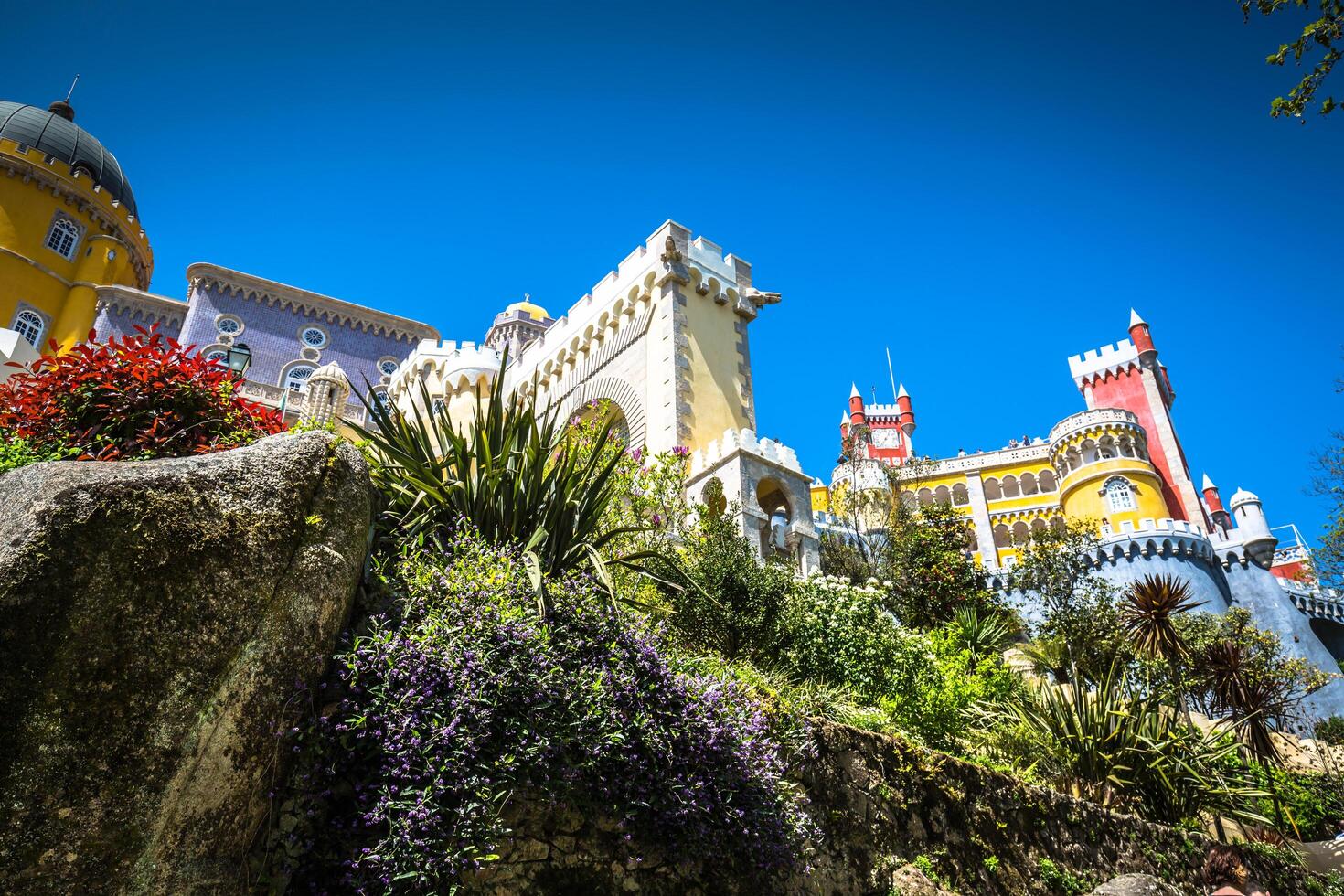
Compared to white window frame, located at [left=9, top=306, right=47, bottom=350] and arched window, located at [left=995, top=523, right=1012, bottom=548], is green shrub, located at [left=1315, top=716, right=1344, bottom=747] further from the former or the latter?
white window frame, located at [left=9, top=306, right=47, bottom=350]

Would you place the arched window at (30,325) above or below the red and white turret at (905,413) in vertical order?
below

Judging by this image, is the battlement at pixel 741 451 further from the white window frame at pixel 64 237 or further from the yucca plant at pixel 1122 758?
the white window frame at pixel 64 237

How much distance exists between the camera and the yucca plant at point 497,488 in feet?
22.0

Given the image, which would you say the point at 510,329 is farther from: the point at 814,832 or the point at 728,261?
the point at 814,832

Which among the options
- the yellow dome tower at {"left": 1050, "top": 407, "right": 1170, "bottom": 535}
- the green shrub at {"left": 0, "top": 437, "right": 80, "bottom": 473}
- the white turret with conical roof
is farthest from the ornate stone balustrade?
the green shrub at {"left": 0, "top": 437, "right": 80, "bottom": 473}

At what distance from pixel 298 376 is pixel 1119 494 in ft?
127

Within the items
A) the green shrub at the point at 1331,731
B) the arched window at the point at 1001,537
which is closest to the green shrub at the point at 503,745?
the green shrub at the point at 1331,731

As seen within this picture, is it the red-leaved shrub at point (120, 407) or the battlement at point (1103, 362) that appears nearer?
the red-leaved shrub at point (120, 407)

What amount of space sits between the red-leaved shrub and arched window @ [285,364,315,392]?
3159 centimetres

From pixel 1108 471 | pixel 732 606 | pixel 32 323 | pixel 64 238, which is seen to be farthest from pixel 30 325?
pixel 1108 471

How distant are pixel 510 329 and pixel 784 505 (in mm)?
22340

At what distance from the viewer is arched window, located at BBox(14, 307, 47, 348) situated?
31.9 m

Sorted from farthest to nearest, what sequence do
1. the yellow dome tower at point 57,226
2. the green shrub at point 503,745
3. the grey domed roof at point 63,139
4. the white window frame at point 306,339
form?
1. the white window frame at point 306,339
2. the grey domed roof at point 63,139
3. the yellow dome tower at point 57,226
4. the green shrub at point 503,745

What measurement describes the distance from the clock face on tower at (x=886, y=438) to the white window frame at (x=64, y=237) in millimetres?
53835
